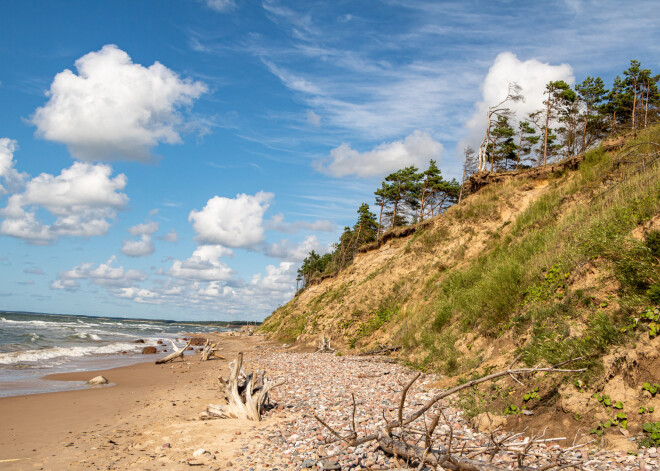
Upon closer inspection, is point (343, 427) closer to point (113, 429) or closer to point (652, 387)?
point (652, 387)

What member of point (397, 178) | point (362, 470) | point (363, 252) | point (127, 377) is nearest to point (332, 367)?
point (127, 377)

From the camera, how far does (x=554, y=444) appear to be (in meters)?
5.95

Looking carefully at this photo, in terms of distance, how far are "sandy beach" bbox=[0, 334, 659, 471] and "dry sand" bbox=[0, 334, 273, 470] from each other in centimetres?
2

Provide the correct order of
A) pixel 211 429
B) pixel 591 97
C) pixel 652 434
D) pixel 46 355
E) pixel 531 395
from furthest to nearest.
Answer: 1. pixel 591 97
2. pixel 46 355
3. pixel 211 429
4. pixel 531 395
5. pixel 652 434

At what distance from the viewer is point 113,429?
857 centimetres

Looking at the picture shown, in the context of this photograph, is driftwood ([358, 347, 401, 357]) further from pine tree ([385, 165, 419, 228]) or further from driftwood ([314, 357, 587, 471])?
pine tree ([385, 165, 419, 228])

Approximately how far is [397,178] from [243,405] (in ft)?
137

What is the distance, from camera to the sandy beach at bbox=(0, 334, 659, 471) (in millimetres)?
6117

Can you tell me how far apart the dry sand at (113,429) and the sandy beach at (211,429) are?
0.9 inches

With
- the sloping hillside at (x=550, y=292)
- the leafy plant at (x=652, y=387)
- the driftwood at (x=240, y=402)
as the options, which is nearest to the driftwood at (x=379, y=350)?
the sloping hillside at (x=550, y=292)

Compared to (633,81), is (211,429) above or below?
below

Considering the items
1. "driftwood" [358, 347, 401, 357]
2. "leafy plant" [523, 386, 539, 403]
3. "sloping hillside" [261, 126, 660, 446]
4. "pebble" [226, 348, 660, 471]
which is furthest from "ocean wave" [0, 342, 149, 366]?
"leafy plant" [523, 386, 539, 403]

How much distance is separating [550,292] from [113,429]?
1089 centimetres

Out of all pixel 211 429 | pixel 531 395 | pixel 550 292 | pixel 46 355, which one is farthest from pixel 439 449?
pixel 46 355
